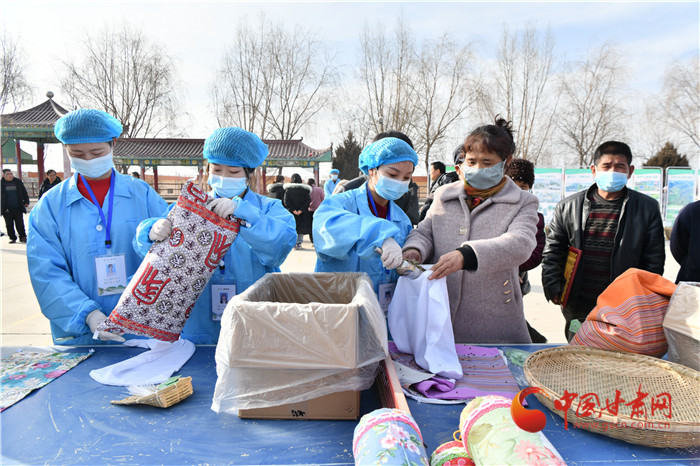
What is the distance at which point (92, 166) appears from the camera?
187cm

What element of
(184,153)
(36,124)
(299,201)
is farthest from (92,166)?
(184,153)

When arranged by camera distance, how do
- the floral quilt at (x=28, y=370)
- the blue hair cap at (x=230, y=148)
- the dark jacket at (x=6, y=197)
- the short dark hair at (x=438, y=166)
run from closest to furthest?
1. the floral quilt at (x=28, y=370)
2. the blue hair cap at (x=230, y=148)
3. the short dark hair at (x=438, y=166)
4. the dark jacket at (x=6, y=197)

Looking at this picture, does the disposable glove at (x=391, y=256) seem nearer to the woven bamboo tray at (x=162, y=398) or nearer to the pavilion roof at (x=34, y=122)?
the woven bamboo tray at (x=162, y=398)

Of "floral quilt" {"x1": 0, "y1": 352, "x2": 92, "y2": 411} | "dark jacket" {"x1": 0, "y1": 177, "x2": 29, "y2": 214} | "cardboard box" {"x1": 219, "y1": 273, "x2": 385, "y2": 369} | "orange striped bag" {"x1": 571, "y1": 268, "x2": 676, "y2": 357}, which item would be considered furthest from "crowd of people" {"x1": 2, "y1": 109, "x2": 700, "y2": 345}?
"dark jacket" {"x1": 0, "y1": 177, "x2": 29, "y2": 214}

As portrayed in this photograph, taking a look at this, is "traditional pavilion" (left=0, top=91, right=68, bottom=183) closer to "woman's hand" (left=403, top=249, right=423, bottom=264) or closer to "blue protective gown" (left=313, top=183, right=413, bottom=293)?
"blue protective gown" (left=313, top=183, right=413, bottom=293)

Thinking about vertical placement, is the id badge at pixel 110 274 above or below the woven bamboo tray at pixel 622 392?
above

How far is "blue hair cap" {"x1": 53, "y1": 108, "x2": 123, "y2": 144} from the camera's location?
1800 mm

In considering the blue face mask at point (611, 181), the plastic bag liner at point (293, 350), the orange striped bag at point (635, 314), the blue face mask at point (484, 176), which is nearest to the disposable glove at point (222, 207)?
the plastic bag liner at point (293, 350)

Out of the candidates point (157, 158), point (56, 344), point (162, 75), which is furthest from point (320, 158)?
point (56, 344)

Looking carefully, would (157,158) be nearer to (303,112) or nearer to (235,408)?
(303,112)

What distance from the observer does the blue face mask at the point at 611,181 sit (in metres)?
2.34

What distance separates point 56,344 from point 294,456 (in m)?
1.37

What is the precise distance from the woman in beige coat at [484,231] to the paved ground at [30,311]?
2.45 meters

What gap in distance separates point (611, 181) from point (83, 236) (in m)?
2.74
